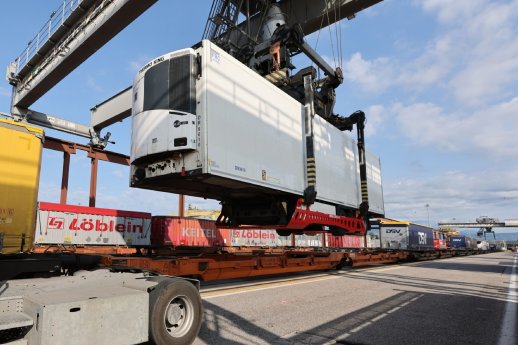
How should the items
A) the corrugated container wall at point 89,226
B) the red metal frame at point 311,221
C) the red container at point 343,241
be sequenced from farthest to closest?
the red container at point 343,241 → the corrugated container wall at point 89,226 → the red metal frame at point 311,221

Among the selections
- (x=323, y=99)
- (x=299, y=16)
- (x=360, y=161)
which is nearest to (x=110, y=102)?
(x=299, y=16)

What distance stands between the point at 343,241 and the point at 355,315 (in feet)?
108

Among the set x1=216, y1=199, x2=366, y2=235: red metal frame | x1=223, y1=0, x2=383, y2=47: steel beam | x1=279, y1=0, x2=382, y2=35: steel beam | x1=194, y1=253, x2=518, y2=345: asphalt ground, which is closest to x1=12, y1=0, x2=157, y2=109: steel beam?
x1=223, y1=0, x2=383, y2=47: steel beam

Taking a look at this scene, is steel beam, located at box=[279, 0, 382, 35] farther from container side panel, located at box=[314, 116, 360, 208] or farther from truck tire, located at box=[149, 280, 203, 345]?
truck tire, located at box=[149, 280, 203, 345]

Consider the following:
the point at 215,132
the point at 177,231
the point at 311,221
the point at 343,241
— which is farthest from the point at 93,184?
the point at 343,241

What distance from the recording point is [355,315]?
21.5 feet

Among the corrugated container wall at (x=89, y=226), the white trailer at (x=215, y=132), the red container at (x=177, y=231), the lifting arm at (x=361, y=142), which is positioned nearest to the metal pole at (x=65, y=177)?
the corrugated container wall at (x=89, y=226)

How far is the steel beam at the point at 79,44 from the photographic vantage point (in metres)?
16.3

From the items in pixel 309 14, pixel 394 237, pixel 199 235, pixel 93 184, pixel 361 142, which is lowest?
pixel 394 237

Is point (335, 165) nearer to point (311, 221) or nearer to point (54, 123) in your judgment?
point (311, 221)

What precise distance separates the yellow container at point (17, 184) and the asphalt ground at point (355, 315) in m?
2.73

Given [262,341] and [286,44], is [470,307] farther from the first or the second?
[286,44]

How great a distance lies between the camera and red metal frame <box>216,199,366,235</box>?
10.6 metres

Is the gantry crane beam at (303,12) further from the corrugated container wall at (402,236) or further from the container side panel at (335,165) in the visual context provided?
the corrugated container wall at (402,236)
